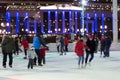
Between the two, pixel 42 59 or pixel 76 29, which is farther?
pixel 76 29

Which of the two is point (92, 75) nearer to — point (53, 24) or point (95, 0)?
point (53, 24)

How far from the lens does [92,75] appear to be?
1435 centimetres

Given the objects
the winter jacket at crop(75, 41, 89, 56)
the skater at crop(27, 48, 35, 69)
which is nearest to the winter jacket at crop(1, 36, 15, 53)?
the skater at crop(27, 48, 35, 69)

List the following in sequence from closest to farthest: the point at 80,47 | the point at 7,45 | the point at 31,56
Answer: the point at 31,56 → the point at 80,47 → the point at 7,45

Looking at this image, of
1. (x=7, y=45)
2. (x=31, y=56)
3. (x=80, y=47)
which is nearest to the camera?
(x=31, y=56)

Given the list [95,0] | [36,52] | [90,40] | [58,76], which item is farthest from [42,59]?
[95,0]

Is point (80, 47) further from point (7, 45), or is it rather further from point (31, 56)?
point (7, 45)

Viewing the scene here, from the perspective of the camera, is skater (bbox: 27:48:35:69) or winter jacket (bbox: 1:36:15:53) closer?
skater (bbox: 27:48:35:69)

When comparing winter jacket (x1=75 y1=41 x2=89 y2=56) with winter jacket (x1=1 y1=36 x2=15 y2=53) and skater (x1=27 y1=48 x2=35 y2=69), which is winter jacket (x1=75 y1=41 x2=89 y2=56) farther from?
winter jacket (x1=1 y1=36 x2=15 y2=53)

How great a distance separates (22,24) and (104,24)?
1432 cm

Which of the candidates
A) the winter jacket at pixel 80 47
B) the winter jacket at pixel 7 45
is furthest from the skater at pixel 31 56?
the winter jacket at pixel 80 47

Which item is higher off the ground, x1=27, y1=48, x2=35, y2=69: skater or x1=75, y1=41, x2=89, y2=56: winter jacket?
x1=75, y1=41, x2=89, y2=56: winter jacket

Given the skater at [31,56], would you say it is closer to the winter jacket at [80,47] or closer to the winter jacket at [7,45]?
the winter jacket at [7,45]

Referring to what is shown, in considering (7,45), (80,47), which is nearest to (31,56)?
(7,45)
